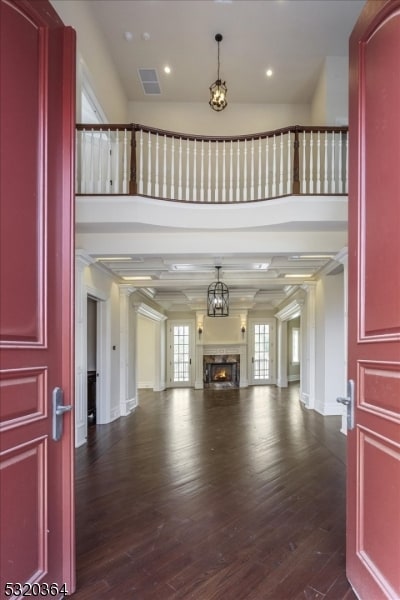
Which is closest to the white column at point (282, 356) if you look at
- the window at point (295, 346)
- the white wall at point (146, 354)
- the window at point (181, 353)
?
the window at point (295, 346)

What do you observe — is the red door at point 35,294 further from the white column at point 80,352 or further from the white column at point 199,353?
the white column at point 199,353

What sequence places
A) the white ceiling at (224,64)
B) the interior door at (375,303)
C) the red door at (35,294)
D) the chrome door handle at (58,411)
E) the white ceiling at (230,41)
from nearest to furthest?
the red door at (35,294) → the interior door at (375,303) → the chrome door handle at (58,411) → the white ceiling at (224,64) → the white ceiling at (230,41)

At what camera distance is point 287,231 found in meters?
4.95

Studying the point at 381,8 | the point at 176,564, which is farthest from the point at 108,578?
the point at 381,8

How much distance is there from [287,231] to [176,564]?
390 centimetres

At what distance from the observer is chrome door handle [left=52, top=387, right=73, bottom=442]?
5.98ft

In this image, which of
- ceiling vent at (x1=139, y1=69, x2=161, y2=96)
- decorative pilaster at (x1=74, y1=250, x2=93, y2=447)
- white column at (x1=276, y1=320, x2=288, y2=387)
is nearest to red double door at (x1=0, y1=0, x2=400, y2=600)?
decorative pilaster at (x1=74, y1=250, x2=93, y2=447)

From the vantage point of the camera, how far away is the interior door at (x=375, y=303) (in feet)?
5.42

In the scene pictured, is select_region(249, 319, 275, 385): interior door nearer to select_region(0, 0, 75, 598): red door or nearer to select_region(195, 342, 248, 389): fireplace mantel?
select_region(195, 342, 248, 389): fireplace mantel

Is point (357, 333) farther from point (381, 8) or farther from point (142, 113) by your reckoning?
point (142, 113)

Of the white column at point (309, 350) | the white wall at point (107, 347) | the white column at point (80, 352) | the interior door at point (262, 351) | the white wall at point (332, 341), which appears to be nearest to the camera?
the white column at point (80, 352)

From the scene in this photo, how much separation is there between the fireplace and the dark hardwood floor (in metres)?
7.13

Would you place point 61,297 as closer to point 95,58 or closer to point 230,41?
point 95,58

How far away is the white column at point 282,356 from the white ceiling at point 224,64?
5532 mm
